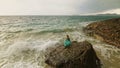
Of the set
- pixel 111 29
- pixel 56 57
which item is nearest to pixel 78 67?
pixel 56 57

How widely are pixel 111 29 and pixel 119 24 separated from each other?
4.79 ft

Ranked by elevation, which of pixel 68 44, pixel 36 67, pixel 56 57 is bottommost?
pixel 36 67

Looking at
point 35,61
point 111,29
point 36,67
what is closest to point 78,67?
point 36,67

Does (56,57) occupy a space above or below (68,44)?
below

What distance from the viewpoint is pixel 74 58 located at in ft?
25.9

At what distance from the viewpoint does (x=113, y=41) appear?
13477mm

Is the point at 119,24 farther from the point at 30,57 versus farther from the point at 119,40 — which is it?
the point at 30,57

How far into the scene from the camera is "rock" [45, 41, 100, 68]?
781 cm

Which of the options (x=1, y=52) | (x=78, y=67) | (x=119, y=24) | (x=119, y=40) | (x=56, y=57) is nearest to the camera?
(x=78, y=67)

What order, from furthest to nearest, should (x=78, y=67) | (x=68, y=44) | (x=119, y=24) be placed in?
(x=119, y=24) → (x=68, y=44) → (x=78, y=67)

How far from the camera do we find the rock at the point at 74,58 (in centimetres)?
781

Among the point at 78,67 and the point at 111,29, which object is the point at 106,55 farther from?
the point at 111,29

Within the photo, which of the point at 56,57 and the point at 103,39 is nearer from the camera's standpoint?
the point at 56,57

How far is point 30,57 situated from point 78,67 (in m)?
4.13
